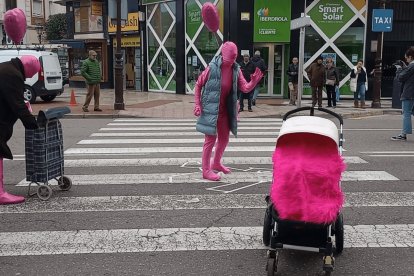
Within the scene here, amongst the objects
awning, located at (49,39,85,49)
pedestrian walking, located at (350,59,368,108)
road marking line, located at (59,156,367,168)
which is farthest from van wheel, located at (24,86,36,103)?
pedestrian walking, located at (350,59,368,108)

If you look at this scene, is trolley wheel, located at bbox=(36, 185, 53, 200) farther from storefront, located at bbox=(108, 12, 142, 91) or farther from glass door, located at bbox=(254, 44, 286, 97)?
storefront, located at bbox=(108, 12, 142, 91)

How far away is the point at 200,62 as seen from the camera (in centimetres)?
2262

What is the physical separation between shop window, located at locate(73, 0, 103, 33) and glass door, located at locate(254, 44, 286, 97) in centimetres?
1004

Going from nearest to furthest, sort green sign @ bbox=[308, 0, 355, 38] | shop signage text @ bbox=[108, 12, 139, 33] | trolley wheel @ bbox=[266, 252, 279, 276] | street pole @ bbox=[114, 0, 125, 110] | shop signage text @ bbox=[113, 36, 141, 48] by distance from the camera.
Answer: trolley wheel @ bbox=[266, 252, 279, 276] → street pole @ bbox=[114, 0, 125, 110] → green sign @ bbox=[308, 0, 355, 38] → shop signage text @ bbox=[108, 12, 139, 33] → shop signage text @ bbox=[113, 36, 141, 48]

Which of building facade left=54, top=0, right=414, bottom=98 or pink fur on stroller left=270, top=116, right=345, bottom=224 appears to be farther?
building facade left=54, top=0, right=414, bottom=98

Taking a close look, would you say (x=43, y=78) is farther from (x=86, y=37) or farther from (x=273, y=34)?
(x=86, y=37)

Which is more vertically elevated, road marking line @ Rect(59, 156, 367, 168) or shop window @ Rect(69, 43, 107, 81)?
shop window @ Rect(69, 43, 107, 81)

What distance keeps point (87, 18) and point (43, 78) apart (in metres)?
10.3

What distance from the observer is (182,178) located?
715 cm

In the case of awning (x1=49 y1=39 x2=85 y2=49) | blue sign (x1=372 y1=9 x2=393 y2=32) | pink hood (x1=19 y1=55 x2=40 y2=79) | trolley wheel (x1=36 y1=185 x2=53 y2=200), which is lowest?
trolley wheel (x1=36 y1=185 x2=53 y2=200)

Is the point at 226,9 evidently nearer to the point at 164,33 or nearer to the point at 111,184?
the point at 164,33

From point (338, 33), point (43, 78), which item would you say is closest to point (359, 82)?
point (338, 33)

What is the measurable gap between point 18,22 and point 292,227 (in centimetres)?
538

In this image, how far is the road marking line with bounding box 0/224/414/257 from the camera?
14.7 feet
